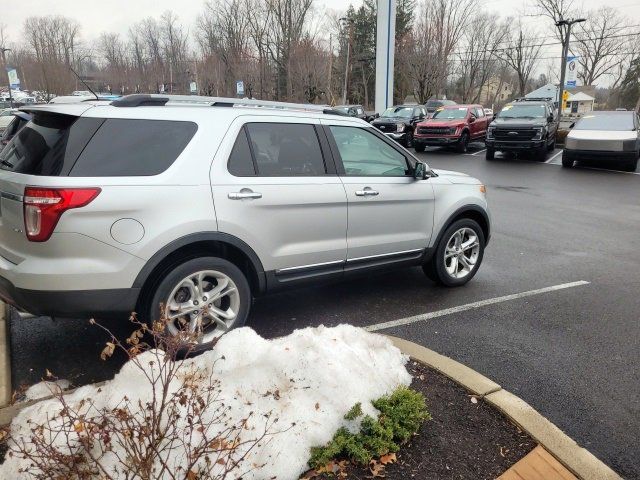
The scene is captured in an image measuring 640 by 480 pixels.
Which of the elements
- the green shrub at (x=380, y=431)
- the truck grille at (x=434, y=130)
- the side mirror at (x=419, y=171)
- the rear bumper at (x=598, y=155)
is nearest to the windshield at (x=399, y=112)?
the truck grille at (x=434, y=130)

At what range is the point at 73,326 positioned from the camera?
435 cm

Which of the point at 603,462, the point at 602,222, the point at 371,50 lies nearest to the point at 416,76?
the point at 371,50

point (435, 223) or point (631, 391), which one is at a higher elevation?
point (435, 223)

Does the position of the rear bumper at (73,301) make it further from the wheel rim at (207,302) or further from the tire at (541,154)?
the tire at (541,154)

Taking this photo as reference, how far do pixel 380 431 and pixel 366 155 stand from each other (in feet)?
9.37

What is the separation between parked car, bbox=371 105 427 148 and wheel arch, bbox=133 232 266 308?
1858 centimetres

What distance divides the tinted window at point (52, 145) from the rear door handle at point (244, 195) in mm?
998

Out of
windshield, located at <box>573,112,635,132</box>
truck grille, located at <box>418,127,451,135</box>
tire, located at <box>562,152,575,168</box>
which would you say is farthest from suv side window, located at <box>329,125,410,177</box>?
truck grille, located at <box>418,127,451,135</box>

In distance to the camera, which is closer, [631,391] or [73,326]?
[631,391]

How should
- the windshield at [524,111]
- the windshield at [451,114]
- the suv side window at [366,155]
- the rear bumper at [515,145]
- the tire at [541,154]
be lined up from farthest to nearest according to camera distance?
the windshield at [451,114], the windshield at [524,111], the tire at [541,154], the rear bumper at [515,145], the suv side window at [366,155]

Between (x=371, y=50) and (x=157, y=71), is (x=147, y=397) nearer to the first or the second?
(x=157, y=71)

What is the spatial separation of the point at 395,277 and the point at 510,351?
1.95 metres

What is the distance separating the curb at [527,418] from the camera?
260cm

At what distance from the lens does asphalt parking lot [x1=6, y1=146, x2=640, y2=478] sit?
11.0ft
